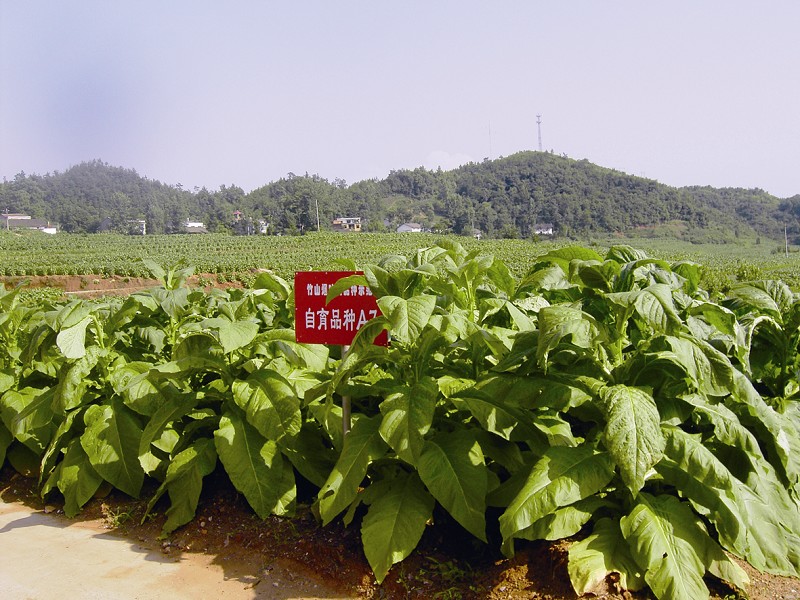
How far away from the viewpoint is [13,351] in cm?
518

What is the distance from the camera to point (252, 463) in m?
3.58

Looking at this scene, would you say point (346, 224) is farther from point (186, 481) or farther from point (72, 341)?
point (186, 481)

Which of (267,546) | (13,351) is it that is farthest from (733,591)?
(13,351)

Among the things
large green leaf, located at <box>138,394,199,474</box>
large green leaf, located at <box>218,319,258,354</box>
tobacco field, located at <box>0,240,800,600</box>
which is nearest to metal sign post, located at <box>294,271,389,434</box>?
tobacco field, located at <box>0,240,800,600</box>

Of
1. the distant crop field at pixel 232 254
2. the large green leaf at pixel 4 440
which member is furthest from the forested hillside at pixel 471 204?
the large green leaf at pixel 4 440

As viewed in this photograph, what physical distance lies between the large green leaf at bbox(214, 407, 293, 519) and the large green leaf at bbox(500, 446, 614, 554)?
135 centimetres

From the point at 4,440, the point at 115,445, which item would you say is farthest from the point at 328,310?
the point at 4,440

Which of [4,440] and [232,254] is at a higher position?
[232,254]

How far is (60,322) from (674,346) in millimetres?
3408

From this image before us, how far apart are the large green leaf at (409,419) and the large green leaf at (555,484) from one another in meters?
0.46

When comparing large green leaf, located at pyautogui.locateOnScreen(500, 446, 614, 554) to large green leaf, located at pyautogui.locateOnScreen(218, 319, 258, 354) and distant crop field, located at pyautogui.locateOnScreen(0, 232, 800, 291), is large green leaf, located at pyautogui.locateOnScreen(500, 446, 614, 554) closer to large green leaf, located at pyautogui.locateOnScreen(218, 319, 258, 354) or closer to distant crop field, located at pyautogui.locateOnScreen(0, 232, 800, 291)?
large green leaf, located at pyautogui.locateOnScreen(218, 319, 258, 354)

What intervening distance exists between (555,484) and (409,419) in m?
0.65

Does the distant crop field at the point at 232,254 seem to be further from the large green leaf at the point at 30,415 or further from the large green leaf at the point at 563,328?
the large green leaf at the point at 563,328

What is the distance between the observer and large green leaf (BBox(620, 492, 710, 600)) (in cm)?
253
